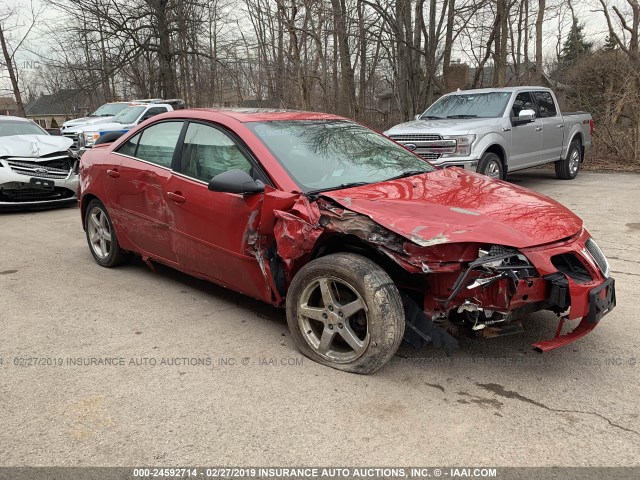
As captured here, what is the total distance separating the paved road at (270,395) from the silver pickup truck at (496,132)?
455cm

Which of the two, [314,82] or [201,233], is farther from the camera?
[314,82]

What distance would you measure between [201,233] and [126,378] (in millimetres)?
1225

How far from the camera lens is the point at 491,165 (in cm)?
929

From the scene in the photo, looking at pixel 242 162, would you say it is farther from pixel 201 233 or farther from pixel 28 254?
pixel 28 254

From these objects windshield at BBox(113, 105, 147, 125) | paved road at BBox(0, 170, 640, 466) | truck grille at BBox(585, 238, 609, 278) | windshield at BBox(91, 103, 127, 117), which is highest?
windshield at BBox(91, 103, 127, 117)

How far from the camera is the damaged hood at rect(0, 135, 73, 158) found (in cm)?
909

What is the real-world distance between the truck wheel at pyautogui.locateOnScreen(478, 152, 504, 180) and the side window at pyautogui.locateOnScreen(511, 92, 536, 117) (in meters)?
1.15

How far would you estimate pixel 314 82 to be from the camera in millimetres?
21141

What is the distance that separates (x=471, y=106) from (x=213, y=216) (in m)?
7.43

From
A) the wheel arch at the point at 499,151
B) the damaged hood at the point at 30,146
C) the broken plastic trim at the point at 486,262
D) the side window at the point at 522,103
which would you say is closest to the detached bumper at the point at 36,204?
the damaged hood at the point at 30,146

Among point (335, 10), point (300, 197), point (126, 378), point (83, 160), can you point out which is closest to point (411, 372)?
point (300, 197)

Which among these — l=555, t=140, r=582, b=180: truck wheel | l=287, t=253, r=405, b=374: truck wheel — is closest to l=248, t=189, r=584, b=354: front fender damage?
l=287, t=253, r=405, b=374: truck wheel

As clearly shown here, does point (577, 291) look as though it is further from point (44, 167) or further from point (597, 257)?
point (44, 167)

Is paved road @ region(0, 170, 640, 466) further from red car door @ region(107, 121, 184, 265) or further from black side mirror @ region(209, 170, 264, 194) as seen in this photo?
black side mirror @ region(209, 170, 264, 194)
